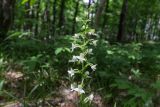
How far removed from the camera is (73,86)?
8.00ft

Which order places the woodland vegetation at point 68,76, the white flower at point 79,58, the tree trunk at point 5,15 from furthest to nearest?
the tree trunk at point 5,15, the woodland vegetation at point 68,76, the white flower at point 79,58

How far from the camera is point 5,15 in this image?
258 inches

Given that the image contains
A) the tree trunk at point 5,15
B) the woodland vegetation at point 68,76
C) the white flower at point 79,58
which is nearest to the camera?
the white flower at point 79,58

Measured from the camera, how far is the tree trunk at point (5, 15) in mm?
6438

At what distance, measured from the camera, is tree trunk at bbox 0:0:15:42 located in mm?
6438

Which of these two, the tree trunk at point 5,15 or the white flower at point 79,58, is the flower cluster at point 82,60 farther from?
the tree trunk at point 5,15

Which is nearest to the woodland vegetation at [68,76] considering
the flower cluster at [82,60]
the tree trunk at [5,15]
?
the tree trunk at [5,15]

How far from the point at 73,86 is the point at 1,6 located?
4439mm

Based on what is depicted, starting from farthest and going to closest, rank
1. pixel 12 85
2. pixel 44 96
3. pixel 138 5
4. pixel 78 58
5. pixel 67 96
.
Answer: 1. pixel 138 5
2. pixel 12 85
3. pixel 67 96
4. pixel 44 96
5. pixel 78 58

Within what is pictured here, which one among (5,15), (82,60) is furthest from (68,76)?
(5,15)

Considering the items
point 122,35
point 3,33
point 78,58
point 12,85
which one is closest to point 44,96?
point 12,85

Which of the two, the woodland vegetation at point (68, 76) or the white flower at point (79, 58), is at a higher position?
the white flower at point (79, 58)

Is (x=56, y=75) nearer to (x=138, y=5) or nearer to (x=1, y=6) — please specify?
(x=1, y=6)

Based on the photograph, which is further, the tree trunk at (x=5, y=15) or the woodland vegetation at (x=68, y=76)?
the tree trunk at (x=5, y=15)
